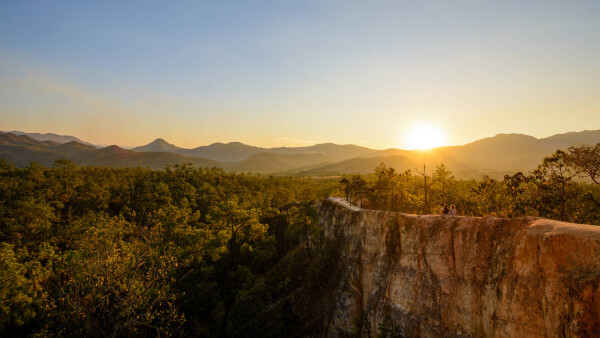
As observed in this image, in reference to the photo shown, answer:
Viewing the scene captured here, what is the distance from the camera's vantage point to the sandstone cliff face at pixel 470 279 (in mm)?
13766

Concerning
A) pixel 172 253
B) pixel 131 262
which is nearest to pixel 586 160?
pixel 172 253

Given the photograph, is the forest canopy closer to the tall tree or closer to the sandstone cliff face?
the tall tree

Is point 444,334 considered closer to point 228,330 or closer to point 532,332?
point 532,332

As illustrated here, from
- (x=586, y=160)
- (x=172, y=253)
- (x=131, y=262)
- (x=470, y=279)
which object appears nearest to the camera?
(x=470, y=279)

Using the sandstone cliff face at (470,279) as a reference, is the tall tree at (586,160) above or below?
above

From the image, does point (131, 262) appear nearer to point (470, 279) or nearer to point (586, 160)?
point (470, 279)

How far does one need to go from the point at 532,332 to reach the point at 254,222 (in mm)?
35293

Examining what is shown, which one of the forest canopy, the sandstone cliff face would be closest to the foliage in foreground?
the forest canopy

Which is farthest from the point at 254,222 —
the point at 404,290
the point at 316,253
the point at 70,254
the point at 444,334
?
the point at 444,334

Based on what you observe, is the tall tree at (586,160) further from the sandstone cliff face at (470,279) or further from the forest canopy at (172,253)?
the sandstone cliff face at (470,279)

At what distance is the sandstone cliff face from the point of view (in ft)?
45.2

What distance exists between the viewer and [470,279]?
19.5 metres

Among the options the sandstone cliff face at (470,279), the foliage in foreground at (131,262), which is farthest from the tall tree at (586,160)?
the foliage in foreground at (131,262)

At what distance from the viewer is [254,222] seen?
146 feet
